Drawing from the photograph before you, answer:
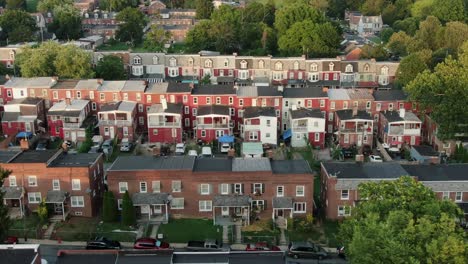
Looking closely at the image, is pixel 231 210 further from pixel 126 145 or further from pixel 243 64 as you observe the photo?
pixel 243 64

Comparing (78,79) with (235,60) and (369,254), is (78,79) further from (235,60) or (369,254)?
(369,254)

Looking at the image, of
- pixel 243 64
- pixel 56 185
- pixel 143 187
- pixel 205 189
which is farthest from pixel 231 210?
pixel 243 64

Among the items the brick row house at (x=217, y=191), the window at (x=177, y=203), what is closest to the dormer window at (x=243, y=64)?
the brick row house at (x=217, y=191)

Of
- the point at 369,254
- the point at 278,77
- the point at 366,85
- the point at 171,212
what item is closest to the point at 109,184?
the point at 171,212

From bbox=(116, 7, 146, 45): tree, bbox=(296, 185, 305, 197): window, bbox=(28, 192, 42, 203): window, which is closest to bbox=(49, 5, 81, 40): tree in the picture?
bbox=(116, 7, 146, 45): tree

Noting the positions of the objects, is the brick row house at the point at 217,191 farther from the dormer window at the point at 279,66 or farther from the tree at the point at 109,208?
the dormer window at the point at 279,66

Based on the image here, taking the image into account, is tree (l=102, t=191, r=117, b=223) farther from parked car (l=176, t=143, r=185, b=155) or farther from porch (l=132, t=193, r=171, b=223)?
parked car (l=176, t=143, r=185, b=155)
